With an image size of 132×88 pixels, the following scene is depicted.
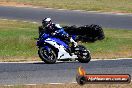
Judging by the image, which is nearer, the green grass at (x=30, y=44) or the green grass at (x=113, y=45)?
the green grass at (x=30, y=44)

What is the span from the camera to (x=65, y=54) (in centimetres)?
1641

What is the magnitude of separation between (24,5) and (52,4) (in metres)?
2.81

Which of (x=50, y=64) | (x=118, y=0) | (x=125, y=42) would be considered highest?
(x=50, y=64)

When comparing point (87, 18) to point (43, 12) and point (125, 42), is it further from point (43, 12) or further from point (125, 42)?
point (125, 42)

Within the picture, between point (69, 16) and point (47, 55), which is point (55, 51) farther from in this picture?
point (69, 16)

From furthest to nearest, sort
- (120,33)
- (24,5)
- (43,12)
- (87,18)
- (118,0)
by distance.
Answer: (118,0) < (24,5) < (43,12) < (87,18) < (120,33)

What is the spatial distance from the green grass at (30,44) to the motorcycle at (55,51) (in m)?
1.79

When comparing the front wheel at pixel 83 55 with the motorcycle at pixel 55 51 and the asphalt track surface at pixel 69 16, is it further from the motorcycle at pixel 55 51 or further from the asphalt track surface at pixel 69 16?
the asphalt track surface at pixel 69 16

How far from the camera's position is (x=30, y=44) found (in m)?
23.6

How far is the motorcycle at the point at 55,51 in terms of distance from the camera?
15.9m

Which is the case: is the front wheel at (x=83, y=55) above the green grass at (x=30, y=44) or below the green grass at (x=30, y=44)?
above

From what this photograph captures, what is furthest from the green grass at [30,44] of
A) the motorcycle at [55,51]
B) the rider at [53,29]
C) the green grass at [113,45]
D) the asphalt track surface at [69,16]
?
the asphalt track surface at [69,16]

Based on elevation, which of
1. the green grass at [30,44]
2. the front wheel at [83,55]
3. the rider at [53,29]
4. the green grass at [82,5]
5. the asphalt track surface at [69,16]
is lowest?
the green grass at [82,5]

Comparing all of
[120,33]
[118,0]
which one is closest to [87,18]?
[120,33]
